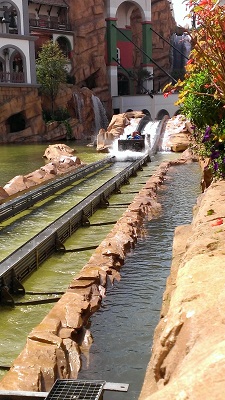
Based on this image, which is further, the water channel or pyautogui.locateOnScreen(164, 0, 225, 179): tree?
pyautogui.locateOnScreen(164, 0, 225, 179): tree

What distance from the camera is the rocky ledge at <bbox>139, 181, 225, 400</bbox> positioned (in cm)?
194

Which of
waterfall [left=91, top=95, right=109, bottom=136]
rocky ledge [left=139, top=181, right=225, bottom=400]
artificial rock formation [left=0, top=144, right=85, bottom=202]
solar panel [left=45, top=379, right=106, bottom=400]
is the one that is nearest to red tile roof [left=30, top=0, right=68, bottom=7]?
waterfall [left=91, top=95, right=109, bottom=136]

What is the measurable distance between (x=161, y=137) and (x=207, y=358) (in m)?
27.7

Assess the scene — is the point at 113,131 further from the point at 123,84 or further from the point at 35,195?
the point at 123,84

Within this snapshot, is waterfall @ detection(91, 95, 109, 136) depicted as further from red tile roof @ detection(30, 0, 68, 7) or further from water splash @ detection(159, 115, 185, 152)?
water splash @ detection(159, 115, 185, 152)

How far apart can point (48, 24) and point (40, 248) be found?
37.5m

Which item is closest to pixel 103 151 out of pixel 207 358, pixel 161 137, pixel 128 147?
pixel 128 147

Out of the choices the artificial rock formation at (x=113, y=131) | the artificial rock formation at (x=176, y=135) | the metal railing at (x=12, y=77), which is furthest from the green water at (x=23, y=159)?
the metal railing at (x=12, y=77)

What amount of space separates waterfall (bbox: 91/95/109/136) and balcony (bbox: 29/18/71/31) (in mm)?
6821

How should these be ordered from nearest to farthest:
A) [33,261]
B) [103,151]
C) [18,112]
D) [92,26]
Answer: [33,261] → [103,151] → [18,112] → [92,26]

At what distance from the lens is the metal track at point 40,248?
6488 millimetres

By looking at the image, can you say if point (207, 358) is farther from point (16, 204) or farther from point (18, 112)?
point (18, 112)

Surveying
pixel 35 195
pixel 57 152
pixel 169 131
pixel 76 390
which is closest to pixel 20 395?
pixel 76 390

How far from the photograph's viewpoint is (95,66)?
4356 cm
